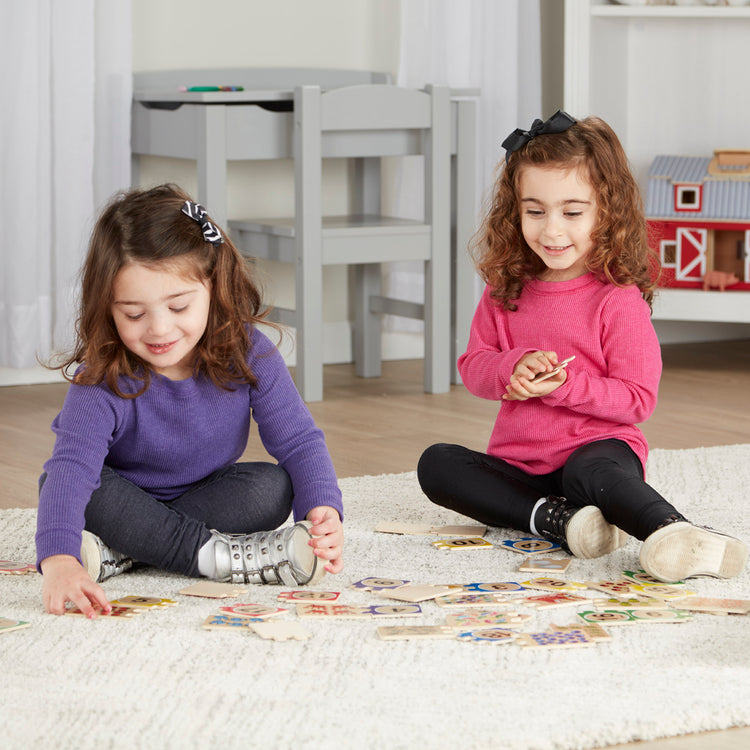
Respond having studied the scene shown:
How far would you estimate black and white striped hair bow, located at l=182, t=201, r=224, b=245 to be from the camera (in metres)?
1.35

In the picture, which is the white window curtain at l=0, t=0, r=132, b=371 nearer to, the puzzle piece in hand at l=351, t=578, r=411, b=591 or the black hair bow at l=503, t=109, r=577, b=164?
the black hair bow at l=503, t=109, r=577, b=164

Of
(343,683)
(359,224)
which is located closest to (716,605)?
(343,683)

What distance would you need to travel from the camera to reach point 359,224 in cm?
266

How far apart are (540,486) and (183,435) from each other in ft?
1.57

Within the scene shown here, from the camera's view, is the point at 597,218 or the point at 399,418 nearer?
the point at 597,218

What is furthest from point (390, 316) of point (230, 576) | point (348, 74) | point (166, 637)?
point (166, 637)

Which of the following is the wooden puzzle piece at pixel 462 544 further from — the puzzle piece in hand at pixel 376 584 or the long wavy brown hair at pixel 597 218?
the long wavy brown hair at pixel 597 218

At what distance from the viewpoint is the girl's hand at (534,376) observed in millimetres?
1491

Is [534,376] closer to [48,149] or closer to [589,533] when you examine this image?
[589,533]

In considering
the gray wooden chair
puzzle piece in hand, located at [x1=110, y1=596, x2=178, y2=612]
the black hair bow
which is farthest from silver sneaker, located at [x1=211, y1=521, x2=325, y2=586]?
the gray wooden chair

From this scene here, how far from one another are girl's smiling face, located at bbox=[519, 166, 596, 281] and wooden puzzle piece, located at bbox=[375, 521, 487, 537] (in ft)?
1.15

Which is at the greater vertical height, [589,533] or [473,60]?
[473,60]

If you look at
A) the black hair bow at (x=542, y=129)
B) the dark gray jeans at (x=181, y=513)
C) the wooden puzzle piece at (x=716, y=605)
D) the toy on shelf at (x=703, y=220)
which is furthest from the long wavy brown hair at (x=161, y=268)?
the toy on shelf at (x=703, y=220)

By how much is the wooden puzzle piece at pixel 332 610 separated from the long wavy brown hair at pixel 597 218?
0.55 m
